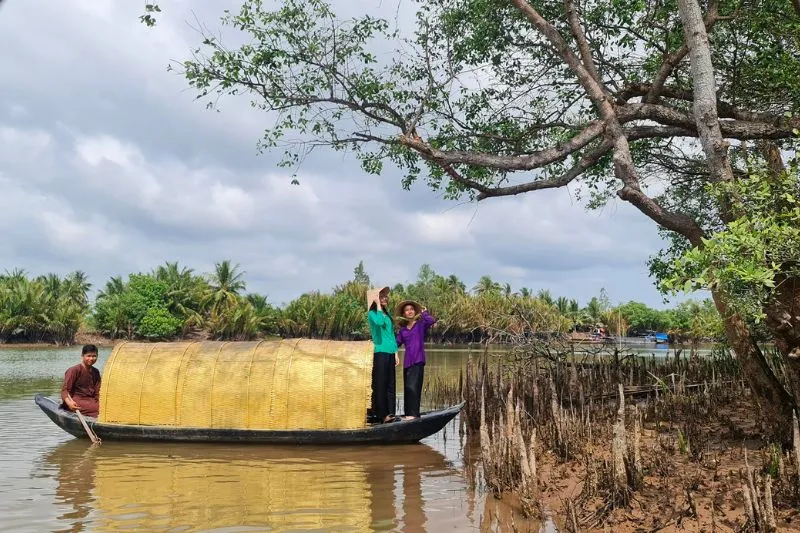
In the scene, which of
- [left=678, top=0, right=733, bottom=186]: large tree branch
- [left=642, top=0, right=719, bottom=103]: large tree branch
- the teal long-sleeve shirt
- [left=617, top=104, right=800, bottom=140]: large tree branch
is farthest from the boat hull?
[left=642, top=0, right=719, bottom=103]: large tree branch

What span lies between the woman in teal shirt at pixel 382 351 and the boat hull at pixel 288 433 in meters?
0.32

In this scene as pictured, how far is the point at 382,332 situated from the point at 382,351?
255 millimetres

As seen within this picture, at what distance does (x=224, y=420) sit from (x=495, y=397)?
3.71 meters

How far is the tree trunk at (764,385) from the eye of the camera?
19.0ft

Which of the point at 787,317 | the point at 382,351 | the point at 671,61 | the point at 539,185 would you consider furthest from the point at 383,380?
the point at 671,61

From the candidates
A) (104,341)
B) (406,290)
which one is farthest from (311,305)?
(104,341)

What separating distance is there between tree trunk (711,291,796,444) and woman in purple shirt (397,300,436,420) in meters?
3.68

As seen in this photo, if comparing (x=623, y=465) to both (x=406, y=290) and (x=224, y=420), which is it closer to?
(x=224, y=420)

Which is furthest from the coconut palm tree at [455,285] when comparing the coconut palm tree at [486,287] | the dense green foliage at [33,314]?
the dense green foliage at [33,314]

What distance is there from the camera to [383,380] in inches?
340

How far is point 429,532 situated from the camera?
5176mm

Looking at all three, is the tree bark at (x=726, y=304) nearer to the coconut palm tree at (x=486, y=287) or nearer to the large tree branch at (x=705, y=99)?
the large tree branch at (x=705, y=99)

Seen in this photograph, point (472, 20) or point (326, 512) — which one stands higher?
point (472, 20)

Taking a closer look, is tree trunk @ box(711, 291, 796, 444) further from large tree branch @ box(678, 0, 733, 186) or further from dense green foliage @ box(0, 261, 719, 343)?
dense green foliage @ box(0, 261, 719, 343)
